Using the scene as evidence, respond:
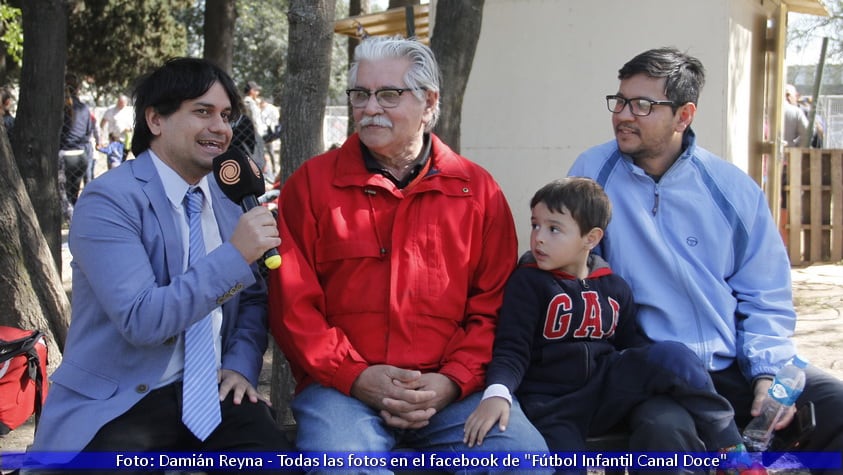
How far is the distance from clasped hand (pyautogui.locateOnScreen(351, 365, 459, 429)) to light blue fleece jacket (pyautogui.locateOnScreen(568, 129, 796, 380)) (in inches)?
38.2

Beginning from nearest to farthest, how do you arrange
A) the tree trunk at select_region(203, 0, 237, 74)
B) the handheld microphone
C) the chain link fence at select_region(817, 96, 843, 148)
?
the handheld microphone → the tree trunk at select_region(203, 0, 237, 74) → the chain link fence at select_region(817, 96, 843, 148)

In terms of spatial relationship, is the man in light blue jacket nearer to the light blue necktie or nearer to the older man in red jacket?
the older man in red jacket

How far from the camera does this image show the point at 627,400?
3227 mm

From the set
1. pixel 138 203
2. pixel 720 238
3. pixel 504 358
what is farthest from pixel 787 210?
pixel 138 203

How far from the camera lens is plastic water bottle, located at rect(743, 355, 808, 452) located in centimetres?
327

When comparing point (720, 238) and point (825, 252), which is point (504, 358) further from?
point (825, 252)

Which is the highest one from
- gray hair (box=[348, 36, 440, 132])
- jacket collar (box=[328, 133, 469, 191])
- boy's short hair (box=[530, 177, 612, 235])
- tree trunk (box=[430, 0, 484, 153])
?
tree trunk (box=[430, 0, 484, 153])

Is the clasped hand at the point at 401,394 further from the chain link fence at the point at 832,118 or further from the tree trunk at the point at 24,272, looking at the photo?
the chain link fence at the point at 832,118

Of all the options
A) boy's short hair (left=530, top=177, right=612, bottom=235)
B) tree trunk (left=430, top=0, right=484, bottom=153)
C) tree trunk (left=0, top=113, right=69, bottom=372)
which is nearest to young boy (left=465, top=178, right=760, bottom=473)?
boy's short hair (left=530, top=177, right=612, bottom=235)

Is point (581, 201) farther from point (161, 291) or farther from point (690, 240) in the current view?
point (161, 291)

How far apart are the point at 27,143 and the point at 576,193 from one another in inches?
191

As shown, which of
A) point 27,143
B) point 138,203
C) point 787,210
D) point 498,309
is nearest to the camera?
point 138,203

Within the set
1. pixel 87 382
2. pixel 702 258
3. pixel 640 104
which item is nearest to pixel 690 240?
pixel 702 258

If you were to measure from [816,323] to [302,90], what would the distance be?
5.60 metres
